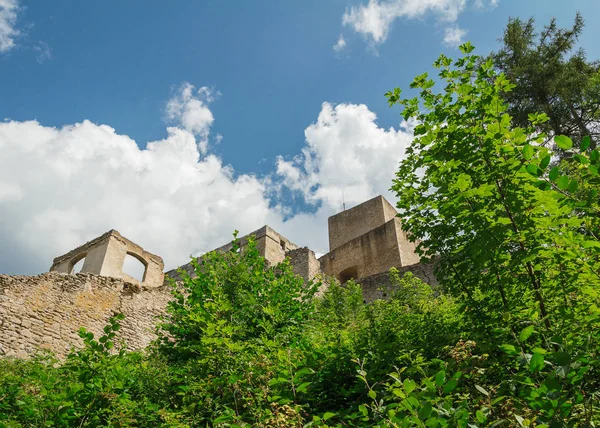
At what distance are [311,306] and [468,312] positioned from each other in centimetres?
391

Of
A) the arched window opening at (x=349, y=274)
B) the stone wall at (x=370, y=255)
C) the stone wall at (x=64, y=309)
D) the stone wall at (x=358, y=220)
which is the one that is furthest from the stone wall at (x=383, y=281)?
the stone wall at (x=358, y=220)

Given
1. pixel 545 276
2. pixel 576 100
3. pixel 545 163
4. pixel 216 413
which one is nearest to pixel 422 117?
pixel 545 276

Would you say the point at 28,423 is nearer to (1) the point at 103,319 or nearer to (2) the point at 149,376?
(2) the point at 149,376

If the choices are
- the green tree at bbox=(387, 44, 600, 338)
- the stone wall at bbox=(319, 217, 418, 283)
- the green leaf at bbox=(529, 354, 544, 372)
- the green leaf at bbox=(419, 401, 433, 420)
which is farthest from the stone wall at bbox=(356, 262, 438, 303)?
the green leaf at bbox=(529, 354, 544, 372)

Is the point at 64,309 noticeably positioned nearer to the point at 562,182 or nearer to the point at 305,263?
the point at 305,263

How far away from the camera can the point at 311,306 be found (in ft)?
23.8

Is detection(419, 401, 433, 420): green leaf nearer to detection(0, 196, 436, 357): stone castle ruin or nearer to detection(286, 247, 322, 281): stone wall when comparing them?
detection(0, 196, 436, 357): stone castle ruin

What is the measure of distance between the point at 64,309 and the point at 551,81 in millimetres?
16150

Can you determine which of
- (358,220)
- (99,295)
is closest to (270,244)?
(358,220)

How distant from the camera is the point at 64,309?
36.6ft

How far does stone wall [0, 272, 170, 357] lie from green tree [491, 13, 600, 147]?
12.9 metres

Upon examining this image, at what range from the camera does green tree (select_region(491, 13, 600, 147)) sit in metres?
13.1

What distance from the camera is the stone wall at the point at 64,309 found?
10.2 m

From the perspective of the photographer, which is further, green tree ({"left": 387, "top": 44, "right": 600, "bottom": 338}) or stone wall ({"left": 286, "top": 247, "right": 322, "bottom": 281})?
stone wall ({"left": 286, "top": 247, "right": 322, "bottom": 281})
